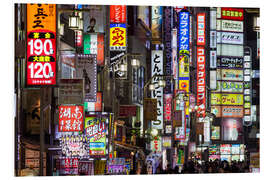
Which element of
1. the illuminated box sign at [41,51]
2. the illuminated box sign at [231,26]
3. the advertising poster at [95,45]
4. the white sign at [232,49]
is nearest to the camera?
the illuminated box sign at [41,51]

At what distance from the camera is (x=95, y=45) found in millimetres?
14328

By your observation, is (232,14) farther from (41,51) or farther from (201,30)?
(41,51)

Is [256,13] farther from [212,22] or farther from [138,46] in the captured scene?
[138,46]

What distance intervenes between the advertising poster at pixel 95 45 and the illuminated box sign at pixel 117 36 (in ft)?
1.15

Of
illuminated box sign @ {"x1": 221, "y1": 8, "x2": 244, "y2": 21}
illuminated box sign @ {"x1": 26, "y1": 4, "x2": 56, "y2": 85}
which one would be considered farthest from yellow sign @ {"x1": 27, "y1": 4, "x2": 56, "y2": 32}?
illuminated box sign @ {"x1": 221, "y1": 8, "x2": 244, "y2": 21}

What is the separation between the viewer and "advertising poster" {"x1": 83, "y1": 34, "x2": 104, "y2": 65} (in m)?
14.2

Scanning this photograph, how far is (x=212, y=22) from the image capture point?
1642 centimetres

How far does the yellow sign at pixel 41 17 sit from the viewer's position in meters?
11.6

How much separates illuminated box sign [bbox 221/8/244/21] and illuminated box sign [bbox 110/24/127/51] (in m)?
5.13

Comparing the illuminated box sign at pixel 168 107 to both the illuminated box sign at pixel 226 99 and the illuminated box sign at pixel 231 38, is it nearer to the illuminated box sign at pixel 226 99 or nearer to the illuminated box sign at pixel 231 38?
the illuminated box sign at pixel 226 99

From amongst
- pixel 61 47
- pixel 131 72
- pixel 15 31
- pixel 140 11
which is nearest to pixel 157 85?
pixel 131 72

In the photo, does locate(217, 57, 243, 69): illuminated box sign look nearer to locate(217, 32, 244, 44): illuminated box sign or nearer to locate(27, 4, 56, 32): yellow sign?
locate(217, 32, 244, 44): illuminated box sign

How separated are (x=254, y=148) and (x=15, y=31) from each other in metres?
9.40

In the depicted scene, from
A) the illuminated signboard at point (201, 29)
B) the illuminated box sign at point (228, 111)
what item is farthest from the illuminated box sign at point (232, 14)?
the illuminated box sign at point (228, 111)
